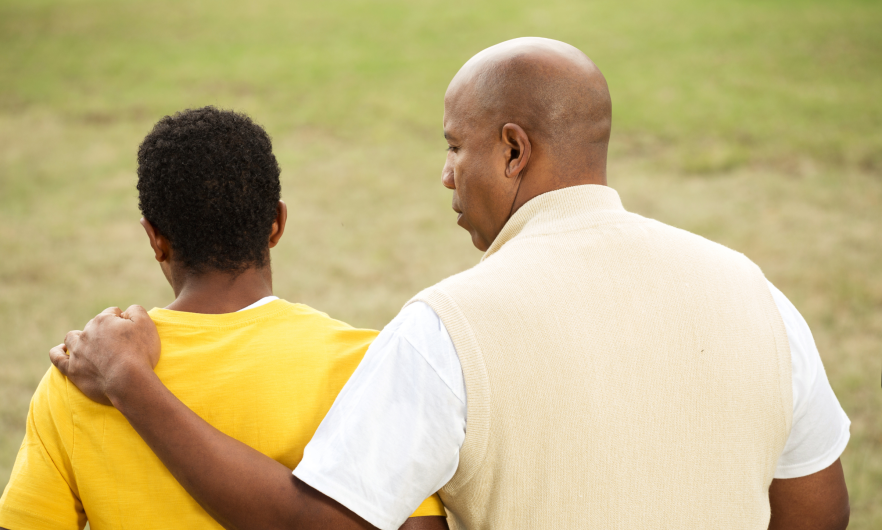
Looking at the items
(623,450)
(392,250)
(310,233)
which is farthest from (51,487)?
(310,233)

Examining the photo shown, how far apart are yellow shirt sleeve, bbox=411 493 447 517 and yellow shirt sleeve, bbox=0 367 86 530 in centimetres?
71

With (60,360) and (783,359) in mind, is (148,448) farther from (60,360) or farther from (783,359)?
(783,359)

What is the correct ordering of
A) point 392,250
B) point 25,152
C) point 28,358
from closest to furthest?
1. point 28,358
2. point 392,250
3. point 25,152

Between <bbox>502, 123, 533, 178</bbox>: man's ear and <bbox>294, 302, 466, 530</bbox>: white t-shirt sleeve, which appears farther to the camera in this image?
<bbox>502, 123, 533, 178</bbox>: man's ear

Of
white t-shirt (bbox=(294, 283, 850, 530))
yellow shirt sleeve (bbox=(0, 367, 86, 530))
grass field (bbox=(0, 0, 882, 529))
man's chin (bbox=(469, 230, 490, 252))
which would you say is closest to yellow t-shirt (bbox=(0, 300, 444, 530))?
yellow shirt sleeve (bbox=(0, 367, 86, 530))

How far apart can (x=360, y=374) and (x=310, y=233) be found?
8.00 meters

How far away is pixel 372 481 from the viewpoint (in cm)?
137

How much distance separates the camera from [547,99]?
1.63m

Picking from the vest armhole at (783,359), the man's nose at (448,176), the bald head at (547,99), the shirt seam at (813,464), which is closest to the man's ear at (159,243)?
the man's nose at (448,176)

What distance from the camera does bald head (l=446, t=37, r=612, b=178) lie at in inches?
64.3

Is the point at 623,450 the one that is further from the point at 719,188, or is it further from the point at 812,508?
the point at 719,188

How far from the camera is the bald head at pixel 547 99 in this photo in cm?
163

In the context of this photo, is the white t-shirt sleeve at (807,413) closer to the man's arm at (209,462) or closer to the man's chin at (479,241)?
the man's chin at (479,241)

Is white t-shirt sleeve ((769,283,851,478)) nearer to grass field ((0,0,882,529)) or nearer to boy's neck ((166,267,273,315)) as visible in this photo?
boy's neck ((166,267,273,315))
